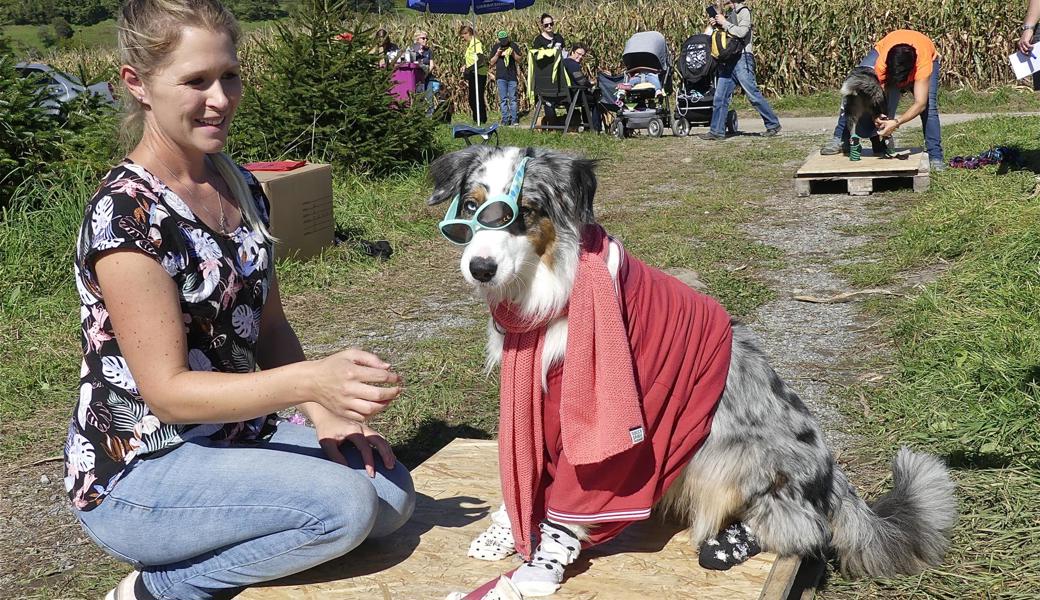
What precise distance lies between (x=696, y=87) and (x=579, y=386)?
42.5 ft

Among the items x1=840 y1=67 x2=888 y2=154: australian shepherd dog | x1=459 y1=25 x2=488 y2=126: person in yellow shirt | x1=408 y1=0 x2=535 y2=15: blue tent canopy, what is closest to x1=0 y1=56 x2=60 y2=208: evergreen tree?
x1=840 y1=67 x2=888 y2=154: australian shepherd dog

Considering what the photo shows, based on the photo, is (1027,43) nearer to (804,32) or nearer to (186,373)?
(186,373)

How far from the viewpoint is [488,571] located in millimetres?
2789

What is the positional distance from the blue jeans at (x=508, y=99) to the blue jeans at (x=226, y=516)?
1527cm

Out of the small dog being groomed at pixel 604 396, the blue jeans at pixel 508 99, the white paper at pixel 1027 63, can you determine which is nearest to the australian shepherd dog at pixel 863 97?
the white paper at pixel 1027 63

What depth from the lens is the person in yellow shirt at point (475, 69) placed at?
1716 cm

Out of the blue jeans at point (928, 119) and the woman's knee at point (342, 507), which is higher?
the blue jeans at point (928, 119)

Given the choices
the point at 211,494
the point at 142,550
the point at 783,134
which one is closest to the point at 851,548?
the point at 211,494

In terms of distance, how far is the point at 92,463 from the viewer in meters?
2.51

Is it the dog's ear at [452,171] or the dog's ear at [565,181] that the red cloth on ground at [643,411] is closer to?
the dog's ear at [565,181]

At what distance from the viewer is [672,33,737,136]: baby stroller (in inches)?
545

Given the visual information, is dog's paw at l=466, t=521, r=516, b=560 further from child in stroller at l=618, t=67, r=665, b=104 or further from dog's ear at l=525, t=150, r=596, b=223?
child in stroller at l=618, t=67, r=665, b=104

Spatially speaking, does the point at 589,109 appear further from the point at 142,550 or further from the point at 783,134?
the point at 142,550

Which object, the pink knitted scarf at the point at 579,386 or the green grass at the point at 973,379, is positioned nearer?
the pink knitted scarf at the point at 579,386
